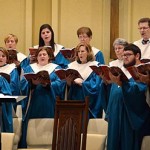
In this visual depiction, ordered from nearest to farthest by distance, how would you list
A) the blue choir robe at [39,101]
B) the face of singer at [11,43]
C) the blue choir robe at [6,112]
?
the blue choir robe at [6,112] < the blue choir robe at [39,101] < the face of singer at [11,43]

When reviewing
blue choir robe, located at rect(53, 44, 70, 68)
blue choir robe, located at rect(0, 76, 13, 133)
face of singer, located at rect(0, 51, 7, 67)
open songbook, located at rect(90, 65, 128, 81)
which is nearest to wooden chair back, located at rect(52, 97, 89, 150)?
open songbook, located at rect(90, 65, 128, 81)

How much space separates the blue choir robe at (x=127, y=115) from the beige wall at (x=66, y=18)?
3.25 m

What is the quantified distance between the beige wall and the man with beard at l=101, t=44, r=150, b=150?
3.15 meters

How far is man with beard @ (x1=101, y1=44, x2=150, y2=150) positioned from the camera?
494cm

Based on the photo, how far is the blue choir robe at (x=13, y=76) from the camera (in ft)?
22.1

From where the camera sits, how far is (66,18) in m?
8.52

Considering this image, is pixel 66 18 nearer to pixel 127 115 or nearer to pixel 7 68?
pixel 7 68

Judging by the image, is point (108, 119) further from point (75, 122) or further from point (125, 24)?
point (125, 24)

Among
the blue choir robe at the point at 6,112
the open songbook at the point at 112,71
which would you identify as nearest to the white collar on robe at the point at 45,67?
the blue choir robe at the point at 6,112

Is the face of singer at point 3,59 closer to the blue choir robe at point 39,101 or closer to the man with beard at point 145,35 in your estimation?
the blue choir robe at point 39,101

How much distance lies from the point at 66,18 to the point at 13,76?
2.14 metres

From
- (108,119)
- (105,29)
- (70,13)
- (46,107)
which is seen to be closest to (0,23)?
(70,13)

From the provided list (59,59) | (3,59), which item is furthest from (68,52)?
(3,59)

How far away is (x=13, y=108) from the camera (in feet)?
22.1
